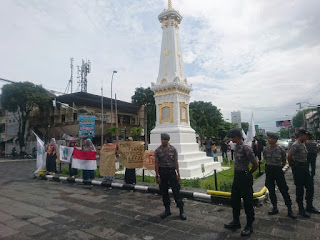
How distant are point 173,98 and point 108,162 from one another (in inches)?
190

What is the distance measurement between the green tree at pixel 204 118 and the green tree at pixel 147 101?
288 inches

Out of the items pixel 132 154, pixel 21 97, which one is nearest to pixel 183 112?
pixel 132 154

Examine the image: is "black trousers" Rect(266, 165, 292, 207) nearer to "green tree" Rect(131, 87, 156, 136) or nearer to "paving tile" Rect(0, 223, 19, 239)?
"paving tile" Rect(0, 223, 19, 239)

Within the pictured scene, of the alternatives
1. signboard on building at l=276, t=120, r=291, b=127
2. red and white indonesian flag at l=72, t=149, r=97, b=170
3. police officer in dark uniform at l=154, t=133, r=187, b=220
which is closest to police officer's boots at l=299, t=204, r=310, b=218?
police officer in dark uniform at l=154, t=133, r=187, b=220

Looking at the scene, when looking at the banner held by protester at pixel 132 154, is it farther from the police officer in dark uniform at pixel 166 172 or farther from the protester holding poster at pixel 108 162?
the police officer in dark uniform at pixel 166 172

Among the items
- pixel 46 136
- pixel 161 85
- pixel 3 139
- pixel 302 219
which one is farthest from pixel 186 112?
pixel 3 139

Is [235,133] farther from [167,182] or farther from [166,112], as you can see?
[166,112]

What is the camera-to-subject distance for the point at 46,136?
30766 mm

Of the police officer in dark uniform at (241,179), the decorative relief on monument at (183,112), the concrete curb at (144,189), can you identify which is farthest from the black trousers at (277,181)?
the decorative relief on monument at (183,112)

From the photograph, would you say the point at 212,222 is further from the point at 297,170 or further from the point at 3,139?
the point at 3,139

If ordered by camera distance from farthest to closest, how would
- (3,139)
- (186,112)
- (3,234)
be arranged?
(3,139) < (186,112) < (3,234)

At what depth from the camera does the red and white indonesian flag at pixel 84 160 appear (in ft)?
26.6

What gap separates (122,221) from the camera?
4.11m

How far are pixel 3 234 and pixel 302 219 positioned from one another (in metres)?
5.35
